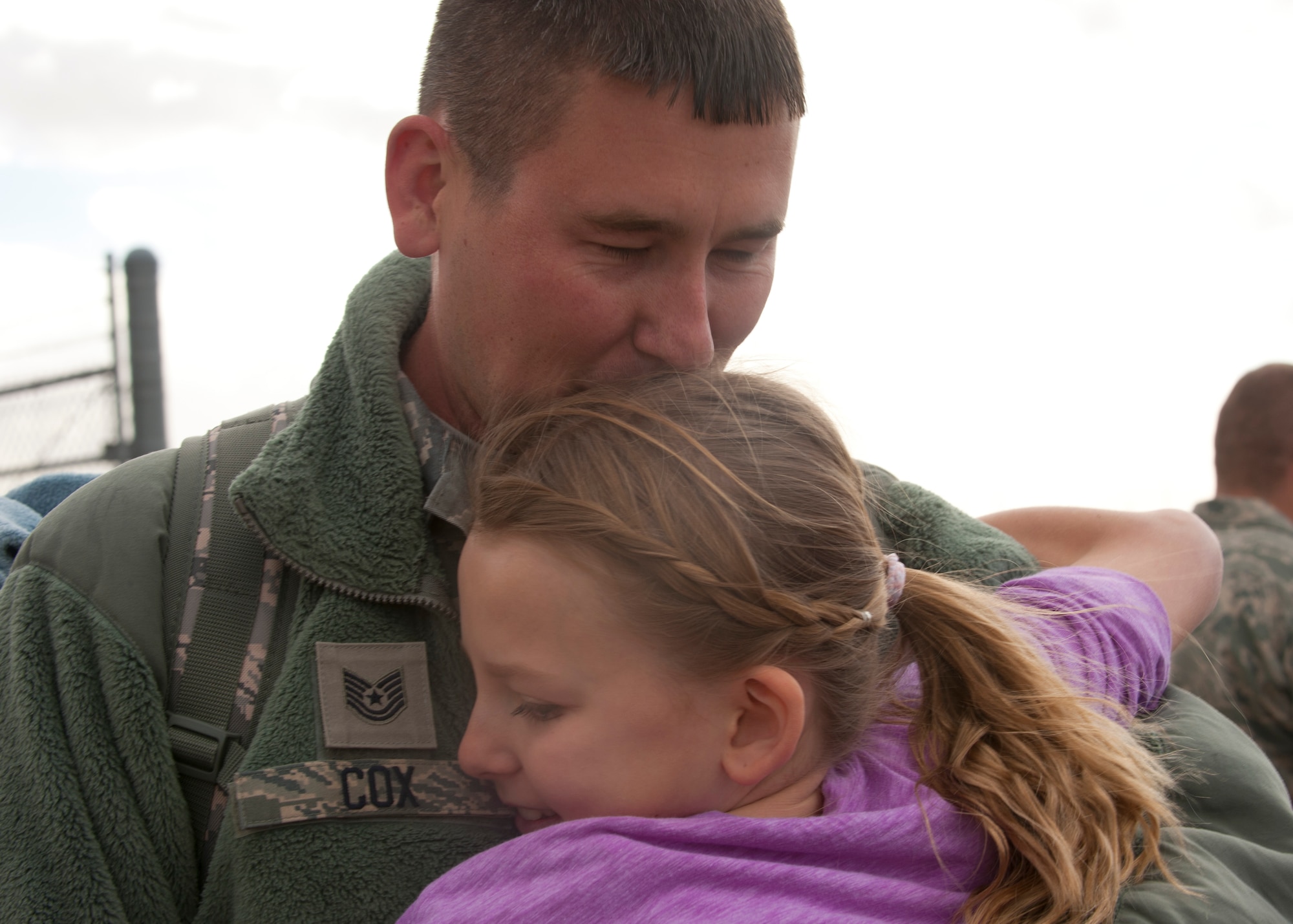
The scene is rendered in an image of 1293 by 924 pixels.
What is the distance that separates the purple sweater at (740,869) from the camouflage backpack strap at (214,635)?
13.7 inches

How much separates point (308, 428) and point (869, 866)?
3.24ft

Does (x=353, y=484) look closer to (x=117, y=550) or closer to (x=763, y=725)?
(x=117, y=550)

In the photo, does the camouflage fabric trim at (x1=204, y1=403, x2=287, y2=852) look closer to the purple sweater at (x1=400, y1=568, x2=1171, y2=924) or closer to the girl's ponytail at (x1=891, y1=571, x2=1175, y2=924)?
the purple sweater at (x1=400, y1=568, x2=1171, y2=924)

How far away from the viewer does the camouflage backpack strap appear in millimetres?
1483

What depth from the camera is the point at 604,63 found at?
1547mm

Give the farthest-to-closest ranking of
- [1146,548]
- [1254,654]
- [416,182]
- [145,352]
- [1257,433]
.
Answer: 1. [145,352]
2. [1257,433]
3. [1254,654]
4. [1146,548]
5. [416,182]

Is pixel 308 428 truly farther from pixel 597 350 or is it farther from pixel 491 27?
pixel 491 27

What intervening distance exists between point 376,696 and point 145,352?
355cm

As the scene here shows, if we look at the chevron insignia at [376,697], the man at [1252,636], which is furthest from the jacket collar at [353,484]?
the man at [1252,636]

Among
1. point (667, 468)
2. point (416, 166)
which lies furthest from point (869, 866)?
point (416, 166)

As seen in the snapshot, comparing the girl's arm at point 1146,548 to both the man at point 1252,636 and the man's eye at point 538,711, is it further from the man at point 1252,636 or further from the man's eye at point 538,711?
the man at point 1252,636

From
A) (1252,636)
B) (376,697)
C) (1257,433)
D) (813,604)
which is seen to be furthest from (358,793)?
(1257,433)

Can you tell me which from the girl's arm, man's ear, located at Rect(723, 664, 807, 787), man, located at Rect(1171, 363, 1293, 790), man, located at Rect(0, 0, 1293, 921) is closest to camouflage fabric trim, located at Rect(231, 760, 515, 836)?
man, located at Rect(0, 0, 1293, 921)

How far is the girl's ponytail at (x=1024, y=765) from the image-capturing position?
1.35m
